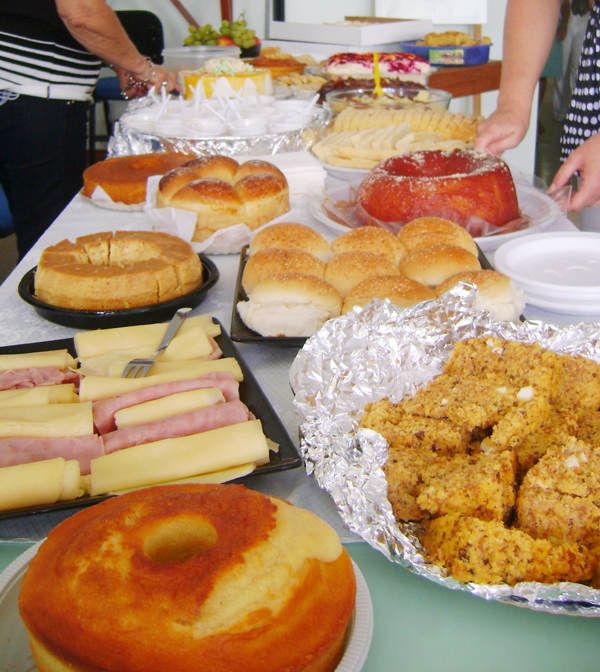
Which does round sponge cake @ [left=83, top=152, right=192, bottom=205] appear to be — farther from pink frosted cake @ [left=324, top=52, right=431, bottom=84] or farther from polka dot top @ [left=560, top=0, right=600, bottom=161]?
pink frosted cake @ [left=324, top=52, right=431, bottom=84]

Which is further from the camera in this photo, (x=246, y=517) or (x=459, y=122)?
(x=459, y=122)

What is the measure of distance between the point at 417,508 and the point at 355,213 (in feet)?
3.25

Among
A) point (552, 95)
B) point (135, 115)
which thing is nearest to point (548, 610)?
point (135, 115)

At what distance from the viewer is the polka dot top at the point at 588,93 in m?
1.84

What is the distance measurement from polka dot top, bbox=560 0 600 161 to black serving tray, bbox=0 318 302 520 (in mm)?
1506

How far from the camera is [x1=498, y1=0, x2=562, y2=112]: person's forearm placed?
1.89m

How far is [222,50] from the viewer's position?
3254mm

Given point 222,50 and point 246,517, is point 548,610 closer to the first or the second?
point 246,517

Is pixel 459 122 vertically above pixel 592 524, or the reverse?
pixel 459 122

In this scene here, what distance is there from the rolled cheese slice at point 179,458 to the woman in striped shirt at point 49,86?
206 centimetres

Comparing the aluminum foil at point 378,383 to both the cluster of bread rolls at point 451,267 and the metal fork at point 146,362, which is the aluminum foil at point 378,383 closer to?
the cluster of bread rolls at point 451,267

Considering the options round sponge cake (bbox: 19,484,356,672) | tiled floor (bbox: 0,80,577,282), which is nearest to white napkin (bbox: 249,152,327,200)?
round sponge cake (bbox: 19,484,356,672)

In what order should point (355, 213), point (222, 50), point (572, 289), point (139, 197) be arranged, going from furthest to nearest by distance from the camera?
point (222, 50)
point (139, 197)
point (355, 213)
point (572, 289)

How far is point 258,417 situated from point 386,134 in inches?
58.1
